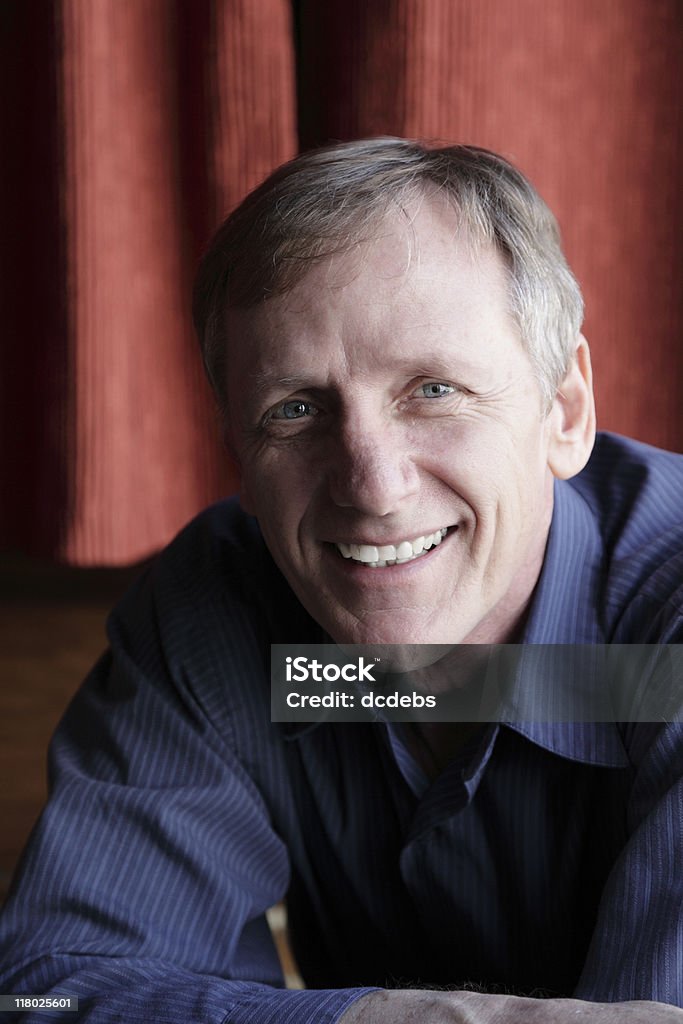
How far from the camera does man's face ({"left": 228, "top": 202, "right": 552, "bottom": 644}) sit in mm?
736

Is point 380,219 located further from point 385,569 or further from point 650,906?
point 650,906

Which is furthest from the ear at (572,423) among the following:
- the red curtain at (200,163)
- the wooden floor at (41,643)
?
the wooden floor at (41,643)

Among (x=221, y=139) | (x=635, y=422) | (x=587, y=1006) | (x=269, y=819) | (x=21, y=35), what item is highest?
(x=21, y=35)

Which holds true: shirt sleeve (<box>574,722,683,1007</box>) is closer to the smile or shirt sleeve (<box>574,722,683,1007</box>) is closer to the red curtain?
the smile

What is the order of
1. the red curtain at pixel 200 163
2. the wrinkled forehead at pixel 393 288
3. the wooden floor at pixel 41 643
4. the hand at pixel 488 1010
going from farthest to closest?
the wooden floor at pixel 41 643 < the red curtain at pixel 200 163 < the wrinkled forehead at pixel 393 288 < the hand at pixel 488 1010

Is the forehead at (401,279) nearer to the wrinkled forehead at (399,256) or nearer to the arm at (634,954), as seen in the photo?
the wrinkled forehead at (399,256)

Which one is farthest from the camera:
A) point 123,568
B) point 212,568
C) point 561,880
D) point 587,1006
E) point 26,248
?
point 123,568

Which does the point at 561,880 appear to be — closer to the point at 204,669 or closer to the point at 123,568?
the point at 204,669

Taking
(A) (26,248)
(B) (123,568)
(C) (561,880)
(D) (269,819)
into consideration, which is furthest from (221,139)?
(C) (561,880)

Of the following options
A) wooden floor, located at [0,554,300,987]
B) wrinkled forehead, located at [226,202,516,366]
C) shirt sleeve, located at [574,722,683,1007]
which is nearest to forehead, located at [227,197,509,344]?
wrinkled forehead, located at [226,202,516,366]

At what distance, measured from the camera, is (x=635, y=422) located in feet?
3.96

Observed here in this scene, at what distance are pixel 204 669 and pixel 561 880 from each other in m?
0.34

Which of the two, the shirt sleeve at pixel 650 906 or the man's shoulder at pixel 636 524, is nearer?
the shirt sleeve at pixel 650 906

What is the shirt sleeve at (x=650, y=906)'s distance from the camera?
65 cm
